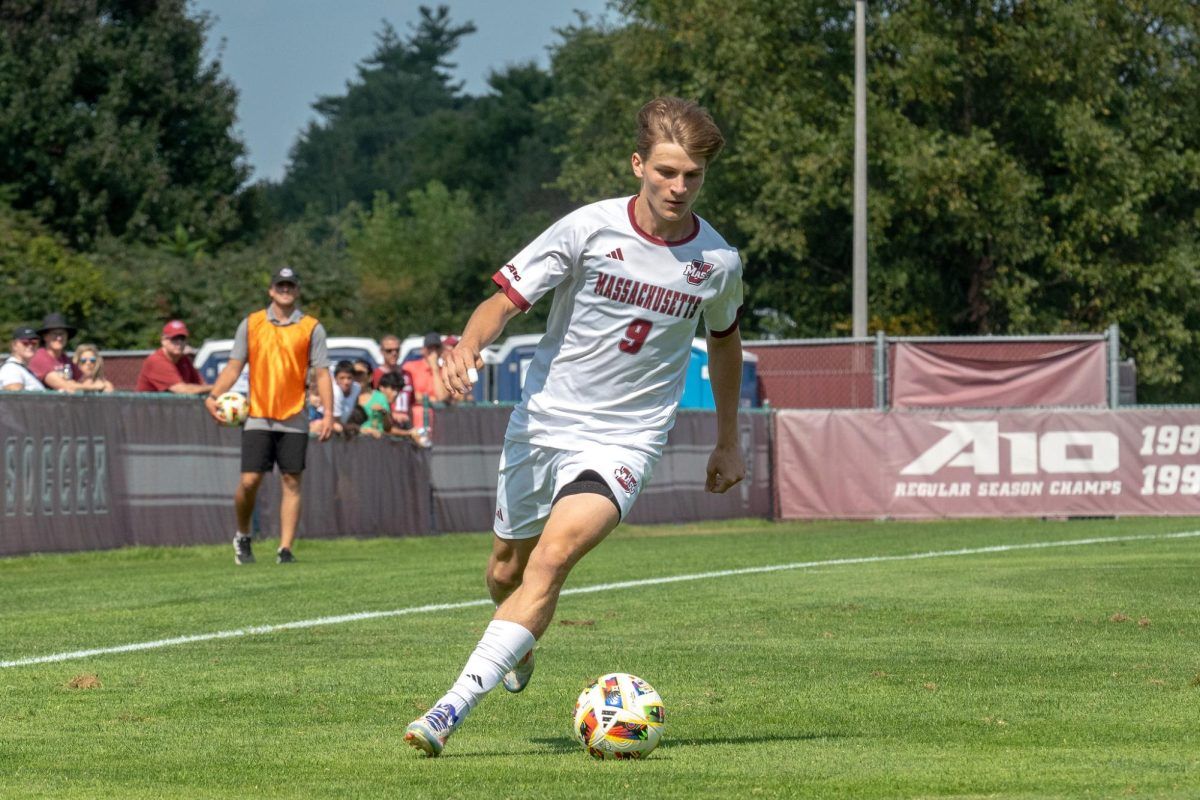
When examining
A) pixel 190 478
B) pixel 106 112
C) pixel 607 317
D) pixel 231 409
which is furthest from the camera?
pixel 106 112

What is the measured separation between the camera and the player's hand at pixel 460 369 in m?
6.20

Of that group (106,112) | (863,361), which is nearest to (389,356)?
(863,361)

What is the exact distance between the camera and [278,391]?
16.0 m

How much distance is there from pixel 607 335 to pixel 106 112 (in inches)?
1895

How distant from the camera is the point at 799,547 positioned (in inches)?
752

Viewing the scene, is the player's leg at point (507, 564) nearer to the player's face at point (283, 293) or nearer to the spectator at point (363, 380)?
the player's face at point (283, 293)

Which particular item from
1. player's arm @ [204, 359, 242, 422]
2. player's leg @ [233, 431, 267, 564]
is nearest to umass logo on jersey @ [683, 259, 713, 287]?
player's arm @ [204, 359, 242, 422]

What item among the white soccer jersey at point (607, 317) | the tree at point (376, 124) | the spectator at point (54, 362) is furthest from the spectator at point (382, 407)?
the tree at point (376, 124)

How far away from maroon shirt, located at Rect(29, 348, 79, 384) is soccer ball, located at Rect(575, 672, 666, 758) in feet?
42.6

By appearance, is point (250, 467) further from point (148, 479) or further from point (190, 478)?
point (190, 478)

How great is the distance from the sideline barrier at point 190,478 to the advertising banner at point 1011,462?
7.83 feet

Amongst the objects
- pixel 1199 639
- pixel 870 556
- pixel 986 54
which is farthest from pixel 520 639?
pixel 986 54

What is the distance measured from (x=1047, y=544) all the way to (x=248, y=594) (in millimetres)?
8807

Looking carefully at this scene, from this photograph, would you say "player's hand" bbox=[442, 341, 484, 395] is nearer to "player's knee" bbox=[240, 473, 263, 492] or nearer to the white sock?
the white sock
